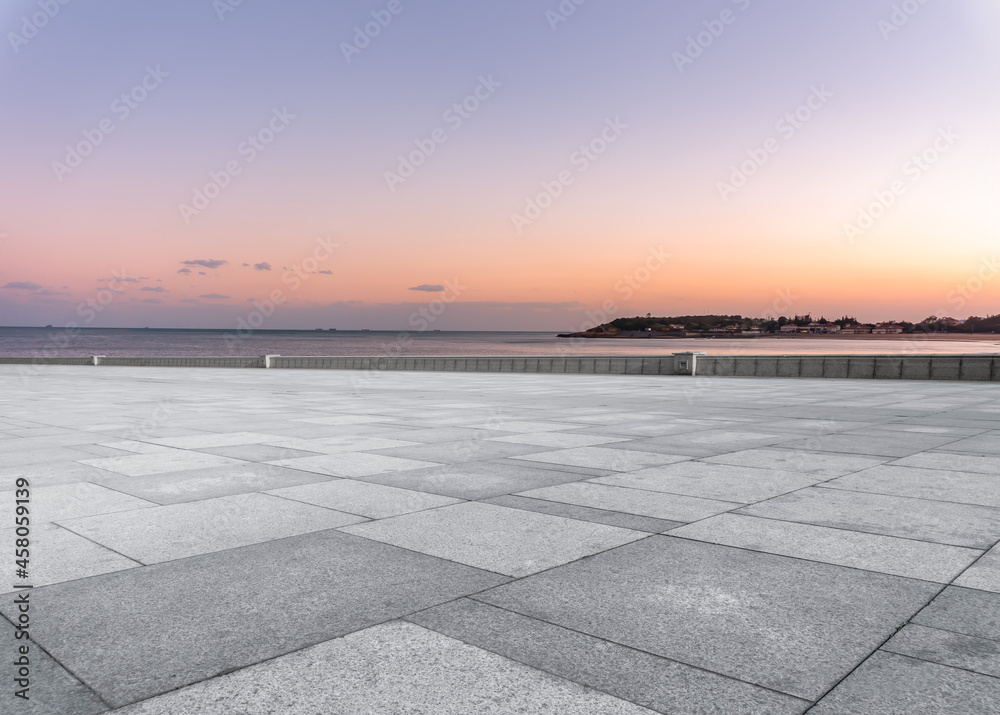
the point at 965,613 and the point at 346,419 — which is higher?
the point at 965,613

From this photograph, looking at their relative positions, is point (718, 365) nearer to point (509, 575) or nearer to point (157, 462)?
point (157, 462)

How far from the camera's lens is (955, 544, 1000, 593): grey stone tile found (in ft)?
14.0

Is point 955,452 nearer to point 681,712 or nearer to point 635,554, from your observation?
point 635,554

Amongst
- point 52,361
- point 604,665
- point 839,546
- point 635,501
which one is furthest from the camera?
point 52,361

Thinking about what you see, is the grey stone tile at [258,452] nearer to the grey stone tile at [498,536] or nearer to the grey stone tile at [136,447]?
the grey stone tile at [136,447]

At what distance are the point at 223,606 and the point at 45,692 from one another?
3.25 ft

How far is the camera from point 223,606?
12.9ft

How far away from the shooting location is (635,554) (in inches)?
191

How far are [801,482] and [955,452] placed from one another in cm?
319

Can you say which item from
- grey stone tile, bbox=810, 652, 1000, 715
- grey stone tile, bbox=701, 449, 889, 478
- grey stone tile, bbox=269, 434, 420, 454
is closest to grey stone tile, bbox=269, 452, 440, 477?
grey stone tile, bbox=269, 434, 420, 454

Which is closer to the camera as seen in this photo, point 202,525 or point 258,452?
point 202,525

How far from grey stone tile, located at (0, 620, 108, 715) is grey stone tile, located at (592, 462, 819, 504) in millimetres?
4958

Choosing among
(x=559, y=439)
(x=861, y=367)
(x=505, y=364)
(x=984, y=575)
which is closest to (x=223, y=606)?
(x=984, y=575)

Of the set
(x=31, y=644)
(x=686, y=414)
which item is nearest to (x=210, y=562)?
(x=31, y=644)
